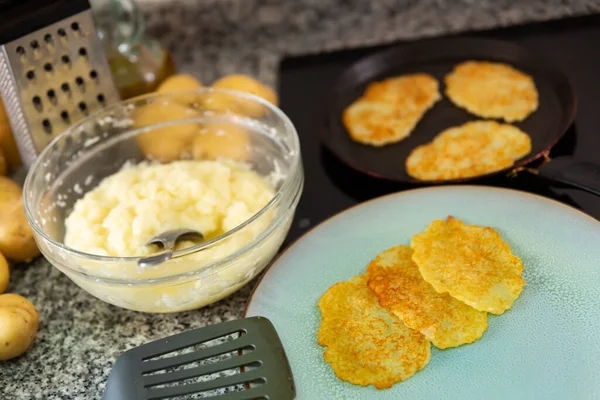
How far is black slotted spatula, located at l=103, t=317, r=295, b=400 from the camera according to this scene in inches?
34.9

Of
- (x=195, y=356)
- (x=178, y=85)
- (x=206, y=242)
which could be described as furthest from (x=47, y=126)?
(x=195, y=356)

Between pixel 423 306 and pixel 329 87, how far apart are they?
778 millimetres

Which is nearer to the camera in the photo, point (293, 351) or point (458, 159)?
point (293, 351)

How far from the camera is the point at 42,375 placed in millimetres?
1080

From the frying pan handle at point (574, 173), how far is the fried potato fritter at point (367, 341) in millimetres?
392

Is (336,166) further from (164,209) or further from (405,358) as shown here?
(405,358)

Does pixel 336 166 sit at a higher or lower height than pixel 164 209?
lower

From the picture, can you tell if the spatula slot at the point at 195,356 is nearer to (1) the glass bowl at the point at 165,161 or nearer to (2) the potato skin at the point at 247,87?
(1) the glass bowl at the point at 165,161

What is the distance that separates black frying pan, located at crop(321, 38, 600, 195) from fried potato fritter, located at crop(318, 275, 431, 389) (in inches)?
12.8

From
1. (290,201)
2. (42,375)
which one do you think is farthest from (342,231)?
(42,375)

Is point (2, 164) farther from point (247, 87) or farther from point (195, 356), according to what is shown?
point (195, 356)

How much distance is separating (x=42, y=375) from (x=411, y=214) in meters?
0.69

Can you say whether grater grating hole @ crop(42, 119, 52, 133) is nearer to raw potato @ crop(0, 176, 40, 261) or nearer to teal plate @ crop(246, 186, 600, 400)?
raw potato @ crop(0, 176, 40, 261)

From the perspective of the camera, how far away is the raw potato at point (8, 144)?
4.53ft
